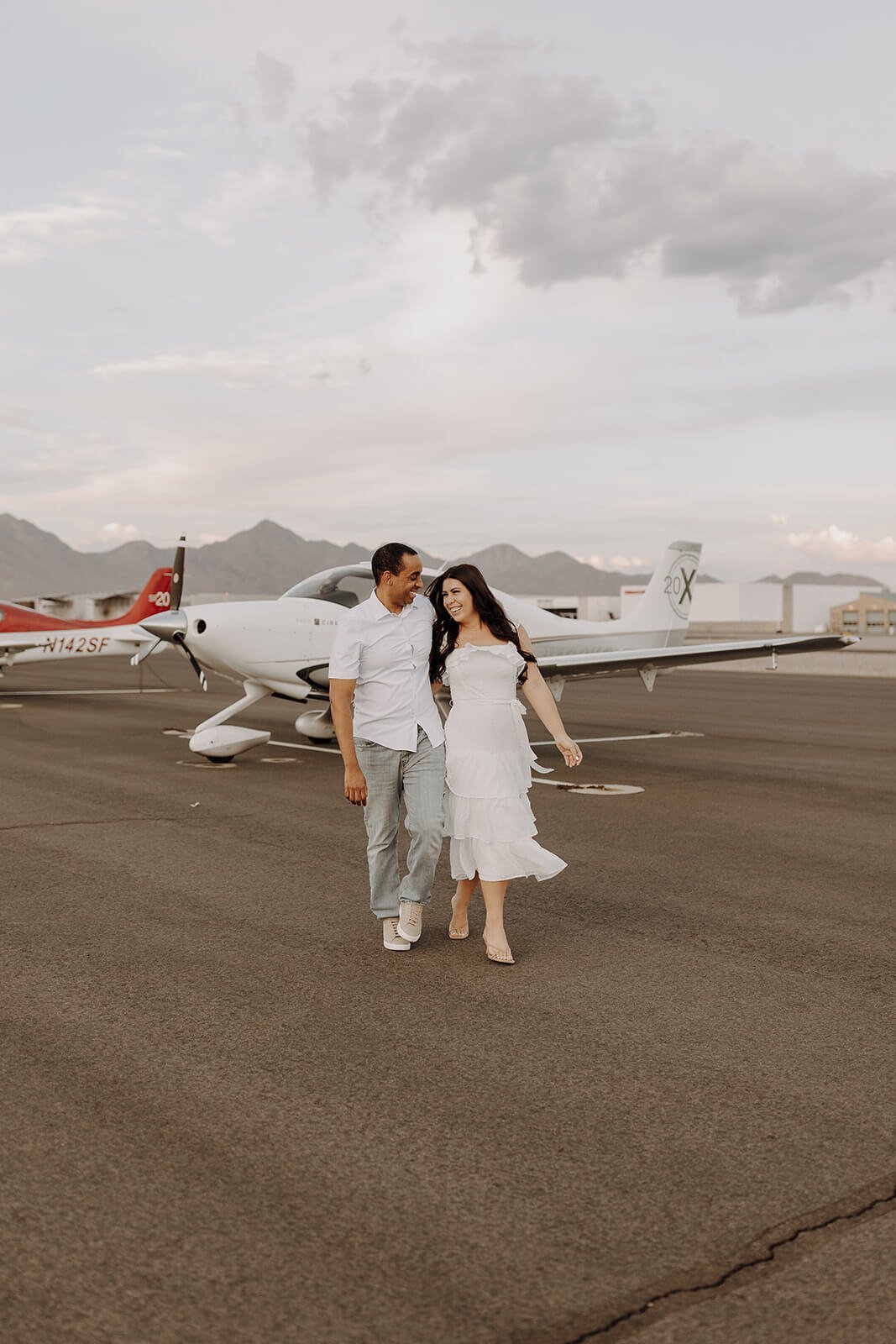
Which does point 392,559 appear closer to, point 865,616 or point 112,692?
point 112,692

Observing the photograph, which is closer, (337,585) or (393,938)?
(393,938)

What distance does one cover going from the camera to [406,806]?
5.21 metres

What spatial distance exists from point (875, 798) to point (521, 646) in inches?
244

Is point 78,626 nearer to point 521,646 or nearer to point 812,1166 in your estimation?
point 521,646

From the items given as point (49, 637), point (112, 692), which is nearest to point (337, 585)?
point (112, 692)

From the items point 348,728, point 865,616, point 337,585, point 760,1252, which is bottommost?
point 760,1252

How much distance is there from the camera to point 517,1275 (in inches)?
101

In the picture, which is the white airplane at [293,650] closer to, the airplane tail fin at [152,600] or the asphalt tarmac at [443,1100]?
the asphalt tarmac at [443,1100]

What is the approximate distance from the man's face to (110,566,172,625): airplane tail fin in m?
22.0

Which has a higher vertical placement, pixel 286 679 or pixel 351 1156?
pixel 286 679

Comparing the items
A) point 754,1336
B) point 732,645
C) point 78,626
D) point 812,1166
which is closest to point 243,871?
point 812,1166

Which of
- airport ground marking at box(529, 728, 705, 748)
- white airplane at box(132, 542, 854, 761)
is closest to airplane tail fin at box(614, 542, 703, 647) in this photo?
airport ground marking at box(529, 728, 705, 748)

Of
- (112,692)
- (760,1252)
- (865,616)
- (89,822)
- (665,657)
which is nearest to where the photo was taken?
(760,1252)

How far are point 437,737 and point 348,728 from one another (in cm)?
43
